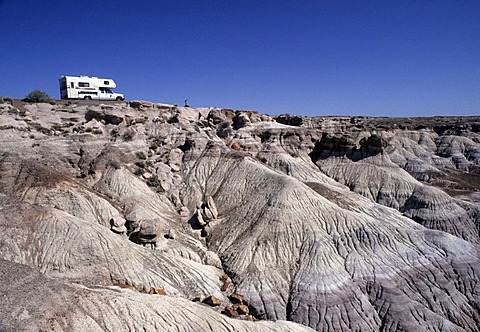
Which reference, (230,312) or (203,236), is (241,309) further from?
(203,236)

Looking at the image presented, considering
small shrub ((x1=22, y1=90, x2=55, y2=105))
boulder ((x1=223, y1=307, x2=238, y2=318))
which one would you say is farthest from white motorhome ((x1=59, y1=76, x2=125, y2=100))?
boulder ((x1=223, y1=307, x2=238, y2=318))

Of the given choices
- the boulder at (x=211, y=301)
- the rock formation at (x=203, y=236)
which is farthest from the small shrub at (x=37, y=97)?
the boulder at (x=211, y=301)

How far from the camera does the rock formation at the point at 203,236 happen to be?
1633 centimetres

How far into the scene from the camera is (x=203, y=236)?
3033 cm

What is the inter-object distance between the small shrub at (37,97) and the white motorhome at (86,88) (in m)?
4.21

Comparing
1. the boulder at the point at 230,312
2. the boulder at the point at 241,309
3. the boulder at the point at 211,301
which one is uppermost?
the boulder at the point at 211,301

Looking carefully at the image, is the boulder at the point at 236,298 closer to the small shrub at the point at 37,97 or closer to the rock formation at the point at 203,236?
the rock formation at the point at 203,236

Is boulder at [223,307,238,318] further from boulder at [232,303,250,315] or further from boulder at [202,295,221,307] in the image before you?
boulder at [202,295,221,307]

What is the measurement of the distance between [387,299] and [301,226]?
8864 millimetres

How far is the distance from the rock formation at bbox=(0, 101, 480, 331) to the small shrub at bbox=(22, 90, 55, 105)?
347 centimetres

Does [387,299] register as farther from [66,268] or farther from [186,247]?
[66,268]

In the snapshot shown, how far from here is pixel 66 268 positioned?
62.0 feet

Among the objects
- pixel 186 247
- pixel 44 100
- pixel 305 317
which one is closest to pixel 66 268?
pixel 186 247

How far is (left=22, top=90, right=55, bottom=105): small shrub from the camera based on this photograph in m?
44.3
